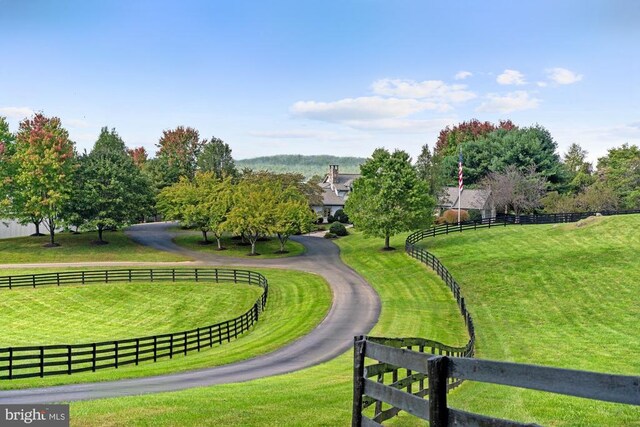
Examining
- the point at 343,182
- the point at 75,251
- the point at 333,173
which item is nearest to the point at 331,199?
the point at 333,173

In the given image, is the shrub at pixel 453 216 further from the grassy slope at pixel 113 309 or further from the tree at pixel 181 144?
the tree at pixel 181 144

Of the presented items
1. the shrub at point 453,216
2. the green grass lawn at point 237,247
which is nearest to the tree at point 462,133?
the shrub at point 453,216

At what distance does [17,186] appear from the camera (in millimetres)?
70312

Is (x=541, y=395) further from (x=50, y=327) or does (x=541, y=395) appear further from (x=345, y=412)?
(x=50, y=327)

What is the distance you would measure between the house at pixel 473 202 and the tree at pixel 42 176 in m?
54.5

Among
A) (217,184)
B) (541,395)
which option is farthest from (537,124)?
(541,395)

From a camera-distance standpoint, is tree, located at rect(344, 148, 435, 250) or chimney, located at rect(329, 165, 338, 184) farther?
chimney, located at rect(329, 165, 338, 184)

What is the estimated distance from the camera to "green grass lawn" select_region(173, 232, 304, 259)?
68062 mm

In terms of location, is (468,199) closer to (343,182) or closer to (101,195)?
(343,182)

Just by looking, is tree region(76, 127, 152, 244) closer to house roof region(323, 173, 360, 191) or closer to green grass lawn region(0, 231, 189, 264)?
green grass lawn region(0, 231, 189, 264)

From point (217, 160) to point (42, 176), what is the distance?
31.7 metres

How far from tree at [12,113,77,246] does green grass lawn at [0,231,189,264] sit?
2.87 metres

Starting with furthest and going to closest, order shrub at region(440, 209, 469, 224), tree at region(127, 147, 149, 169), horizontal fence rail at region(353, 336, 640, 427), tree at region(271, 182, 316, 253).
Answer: tree at region(127, 147, 149, 169)
shrub at region(440, 209, 469, 224)
tree at region(271, 182, 316, 253)
horizontal fence rail at region(353, 336, 640, 427)

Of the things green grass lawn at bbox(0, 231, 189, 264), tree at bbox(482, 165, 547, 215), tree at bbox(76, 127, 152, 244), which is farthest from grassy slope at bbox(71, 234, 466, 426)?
tree at bbox(482, 165, 547, 215)
